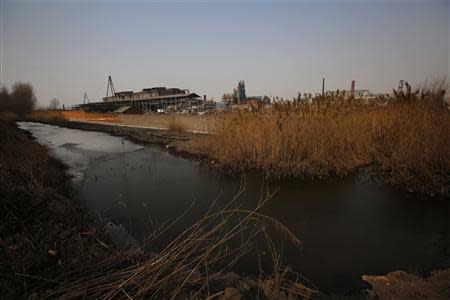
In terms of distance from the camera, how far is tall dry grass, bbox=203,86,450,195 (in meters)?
5.33

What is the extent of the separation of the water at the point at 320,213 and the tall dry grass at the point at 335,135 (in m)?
0.52

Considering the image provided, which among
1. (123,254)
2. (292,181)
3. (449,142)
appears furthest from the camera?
(292,181)

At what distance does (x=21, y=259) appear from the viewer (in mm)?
2047

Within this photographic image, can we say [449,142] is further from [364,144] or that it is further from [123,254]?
[123,254]

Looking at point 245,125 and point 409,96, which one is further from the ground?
point 409,96

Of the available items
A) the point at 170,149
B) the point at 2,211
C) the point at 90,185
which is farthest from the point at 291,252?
the point at 170,149

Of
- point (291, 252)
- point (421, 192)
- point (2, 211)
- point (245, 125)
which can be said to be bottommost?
point (291, 252)

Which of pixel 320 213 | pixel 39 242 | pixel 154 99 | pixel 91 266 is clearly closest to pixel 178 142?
pixel 320 213

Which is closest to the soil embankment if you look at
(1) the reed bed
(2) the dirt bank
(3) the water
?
(1) the reed bed

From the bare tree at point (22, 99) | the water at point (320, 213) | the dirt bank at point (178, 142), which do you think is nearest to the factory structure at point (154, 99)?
the bare tree at point (22, 99)

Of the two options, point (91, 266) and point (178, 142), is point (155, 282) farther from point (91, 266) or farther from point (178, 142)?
point (178, 142)

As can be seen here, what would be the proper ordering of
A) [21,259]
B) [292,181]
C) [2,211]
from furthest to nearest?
1. [292,181]
2. [2,211]
3. [21,259]

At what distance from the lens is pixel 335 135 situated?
21.0ft

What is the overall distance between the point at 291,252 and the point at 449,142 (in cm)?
383
